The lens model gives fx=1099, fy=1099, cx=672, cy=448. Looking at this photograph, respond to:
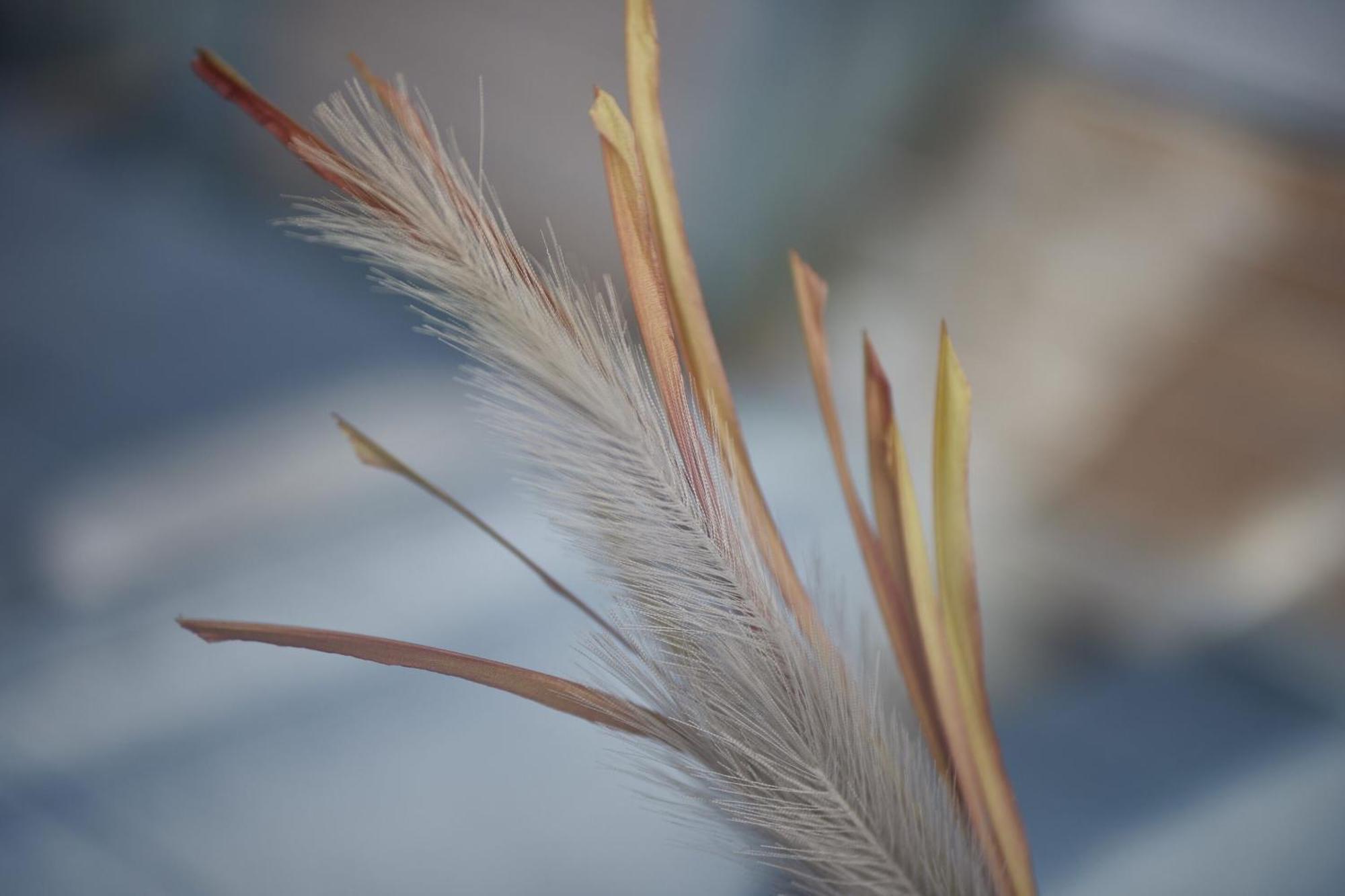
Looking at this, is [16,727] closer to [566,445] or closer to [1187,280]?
[566,445]

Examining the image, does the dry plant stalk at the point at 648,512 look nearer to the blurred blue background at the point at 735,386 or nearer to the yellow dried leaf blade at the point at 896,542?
the yellow dried leaf blade at the point at 896,542

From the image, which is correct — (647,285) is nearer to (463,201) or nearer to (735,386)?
(463,201)

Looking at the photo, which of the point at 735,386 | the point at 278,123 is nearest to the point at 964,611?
the point at 278,123

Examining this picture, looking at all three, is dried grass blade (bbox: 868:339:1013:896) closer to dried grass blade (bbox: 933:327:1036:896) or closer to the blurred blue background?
A: dried grass blade (bbox: 933:327:1036:896)

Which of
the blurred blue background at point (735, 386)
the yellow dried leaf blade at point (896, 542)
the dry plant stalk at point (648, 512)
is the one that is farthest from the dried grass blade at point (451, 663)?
the blurred blue background at point (735, 386)

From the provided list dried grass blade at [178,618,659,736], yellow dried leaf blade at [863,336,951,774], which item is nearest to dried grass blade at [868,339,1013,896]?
yellow dried leaf blade at [863,336,951,774]

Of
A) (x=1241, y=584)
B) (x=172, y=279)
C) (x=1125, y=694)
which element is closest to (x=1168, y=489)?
(x=1241, y=584)
